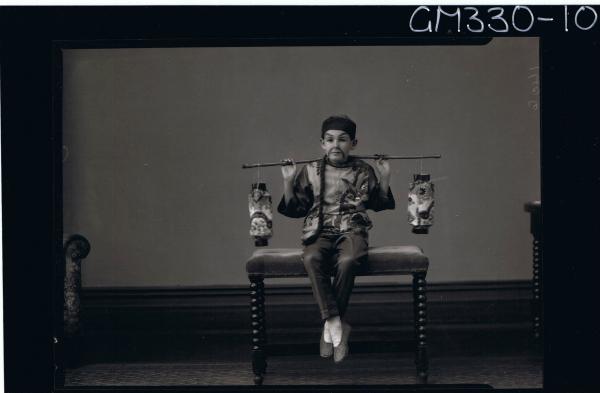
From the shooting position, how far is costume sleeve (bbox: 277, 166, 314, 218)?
5511mm

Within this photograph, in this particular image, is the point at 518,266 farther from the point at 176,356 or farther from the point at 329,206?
the point at 176,356

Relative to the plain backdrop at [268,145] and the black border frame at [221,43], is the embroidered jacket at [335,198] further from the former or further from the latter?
the black border frame at [221,43]

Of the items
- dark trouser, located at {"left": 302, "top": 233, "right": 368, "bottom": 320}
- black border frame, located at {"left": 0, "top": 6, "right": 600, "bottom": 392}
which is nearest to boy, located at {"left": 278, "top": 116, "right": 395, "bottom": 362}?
dark trouser, located at {"left": 302, "top": 233, "right": 368, "bottom": 320}

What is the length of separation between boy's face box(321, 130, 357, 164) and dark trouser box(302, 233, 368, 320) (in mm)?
460

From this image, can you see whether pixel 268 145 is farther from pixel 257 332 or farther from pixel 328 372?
pixel 328 372

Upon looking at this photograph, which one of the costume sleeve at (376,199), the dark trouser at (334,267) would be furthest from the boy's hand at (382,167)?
the dark trouser at (334,267)

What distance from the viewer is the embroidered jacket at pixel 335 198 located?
17.9 feet

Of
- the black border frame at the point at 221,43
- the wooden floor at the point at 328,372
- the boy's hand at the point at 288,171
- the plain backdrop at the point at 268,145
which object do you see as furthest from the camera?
the plain backdrop at the point at 268,145

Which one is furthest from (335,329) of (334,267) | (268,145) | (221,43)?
(221,43)

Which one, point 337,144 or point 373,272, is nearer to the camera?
point 373,272

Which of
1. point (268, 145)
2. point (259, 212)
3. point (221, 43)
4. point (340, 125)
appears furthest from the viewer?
point (268, 145)

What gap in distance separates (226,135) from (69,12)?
155cm

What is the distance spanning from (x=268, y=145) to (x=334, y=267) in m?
1.13

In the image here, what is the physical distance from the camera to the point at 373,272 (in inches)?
210
